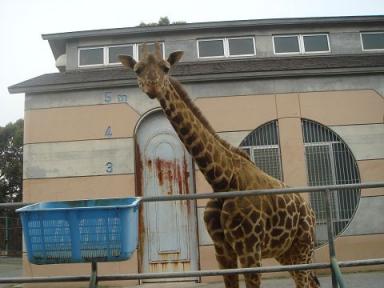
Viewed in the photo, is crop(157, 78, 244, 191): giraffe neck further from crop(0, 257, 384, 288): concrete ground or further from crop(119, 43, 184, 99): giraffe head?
crop(0, 257, 384, 288): concrete ground

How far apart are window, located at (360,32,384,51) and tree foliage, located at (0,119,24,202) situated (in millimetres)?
22405

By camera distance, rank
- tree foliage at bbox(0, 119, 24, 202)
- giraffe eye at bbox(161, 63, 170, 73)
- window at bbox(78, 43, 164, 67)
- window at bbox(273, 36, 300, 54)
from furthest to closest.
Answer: tree foliage at bbox(0, 119, 24, 202)
window at bbox(273, 36, 300, 54)
window at bbox(78, 43, 164, 67)
giraffe eye at bbox(161, 63, 170, 73)

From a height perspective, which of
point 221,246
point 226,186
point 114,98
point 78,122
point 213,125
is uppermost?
point 114,98

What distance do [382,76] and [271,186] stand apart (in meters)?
7.16

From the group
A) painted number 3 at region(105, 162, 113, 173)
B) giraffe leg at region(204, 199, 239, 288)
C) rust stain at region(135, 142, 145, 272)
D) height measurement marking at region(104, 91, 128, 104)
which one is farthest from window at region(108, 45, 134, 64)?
giraffe leg at region(204, 199, 239, 288)

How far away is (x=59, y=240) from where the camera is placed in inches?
113

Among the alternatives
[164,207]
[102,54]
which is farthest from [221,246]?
[102,54]

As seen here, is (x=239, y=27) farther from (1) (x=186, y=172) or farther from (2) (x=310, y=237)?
(2) (x=310, y=237)

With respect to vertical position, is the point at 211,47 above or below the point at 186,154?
above

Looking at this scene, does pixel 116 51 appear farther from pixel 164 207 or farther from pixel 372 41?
pixel 372 41

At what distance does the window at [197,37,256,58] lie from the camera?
11.2 m

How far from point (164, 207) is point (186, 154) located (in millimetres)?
1311

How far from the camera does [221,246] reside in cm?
395

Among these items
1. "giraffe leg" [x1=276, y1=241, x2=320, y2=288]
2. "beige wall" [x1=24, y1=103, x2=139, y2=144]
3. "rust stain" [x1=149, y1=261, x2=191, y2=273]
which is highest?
"beige wall" [x1=24, y1=103, x2=139, y2=144]
